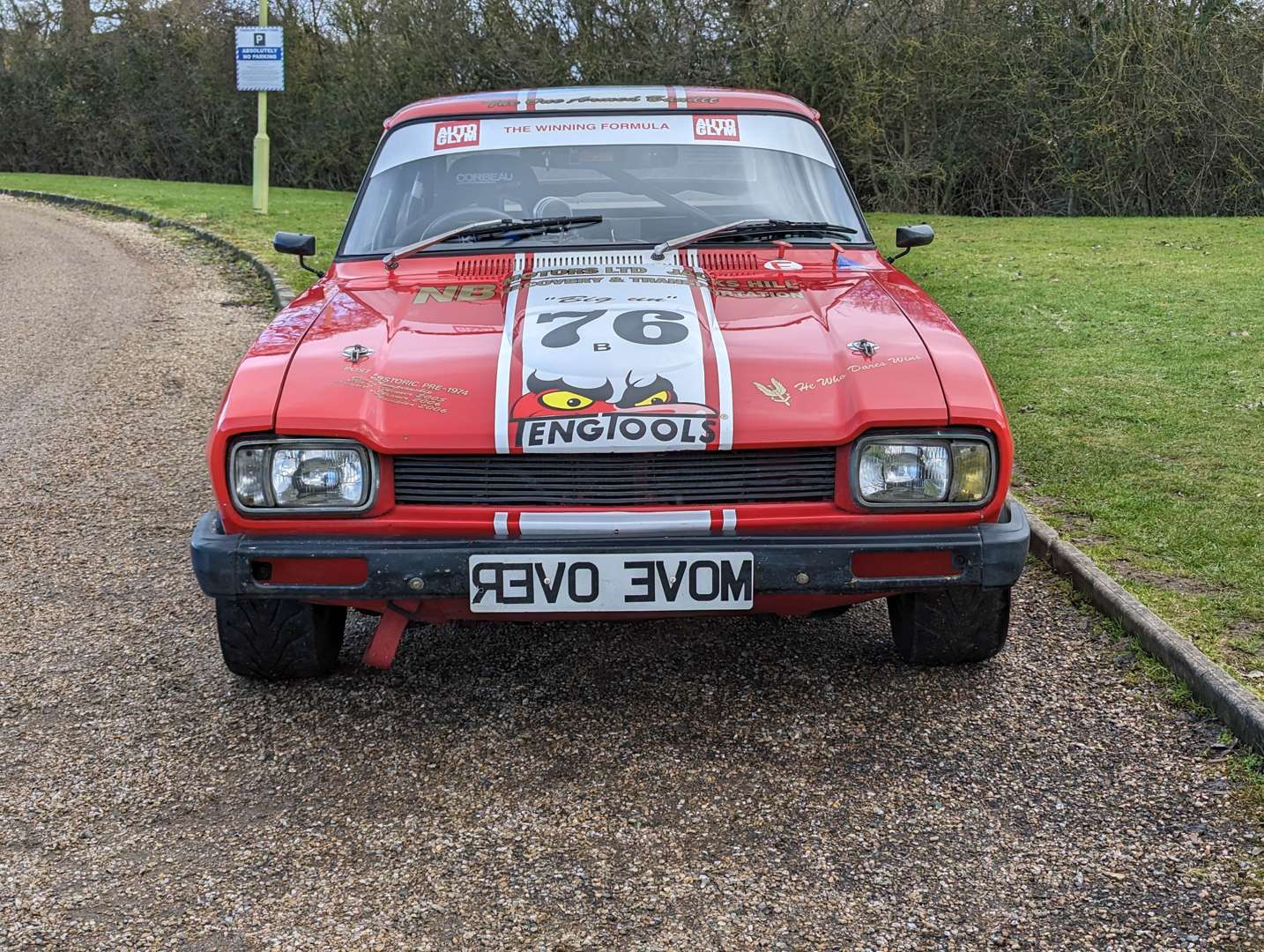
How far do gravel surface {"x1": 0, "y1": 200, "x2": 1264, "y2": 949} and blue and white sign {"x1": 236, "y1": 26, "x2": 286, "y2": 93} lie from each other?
13.0 meters

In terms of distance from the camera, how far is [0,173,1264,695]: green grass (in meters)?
4.51

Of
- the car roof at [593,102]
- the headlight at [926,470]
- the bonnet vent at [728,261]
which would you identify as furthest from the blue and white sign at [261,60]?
the headlight at [926,470]

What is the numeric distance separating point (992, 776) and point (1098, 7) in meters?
16.9

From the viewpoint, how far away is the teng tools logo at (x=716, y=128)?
463cm

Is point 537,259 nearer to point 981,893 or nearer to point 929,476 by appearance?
point 929,476

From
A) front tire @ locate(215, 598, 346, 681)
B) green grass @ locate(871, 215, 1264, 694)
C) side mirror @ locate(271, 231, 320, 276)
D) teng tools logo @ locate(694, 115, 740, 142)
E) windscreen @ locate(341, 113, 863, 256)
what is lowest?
front tire @ locate(215, 598, 346, 681)

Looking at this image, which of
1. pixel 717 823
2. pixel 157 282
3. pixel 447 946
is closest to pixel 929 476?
pixel 717 823

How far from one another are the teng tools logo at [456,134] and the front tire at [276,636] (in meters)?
1.83

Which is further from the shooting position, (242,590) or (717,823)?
(242,590)

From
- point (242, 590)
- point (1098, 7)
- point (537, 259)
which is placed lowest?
point (242, 590)

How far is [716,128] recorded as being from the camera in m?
4.66

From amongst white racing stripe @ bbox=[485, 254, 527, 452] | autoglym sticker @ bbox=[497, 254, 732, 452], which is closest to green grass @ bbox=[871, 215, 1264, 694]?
autoglym sticker @ bbox=[497, 254, 732, 452]

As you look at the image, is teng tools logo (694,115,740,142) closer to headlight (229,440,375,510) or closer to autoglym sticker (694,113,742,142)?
autoglym sticker (694,113,742,142)

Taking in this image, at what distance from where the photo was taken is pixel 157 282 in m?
12.4
